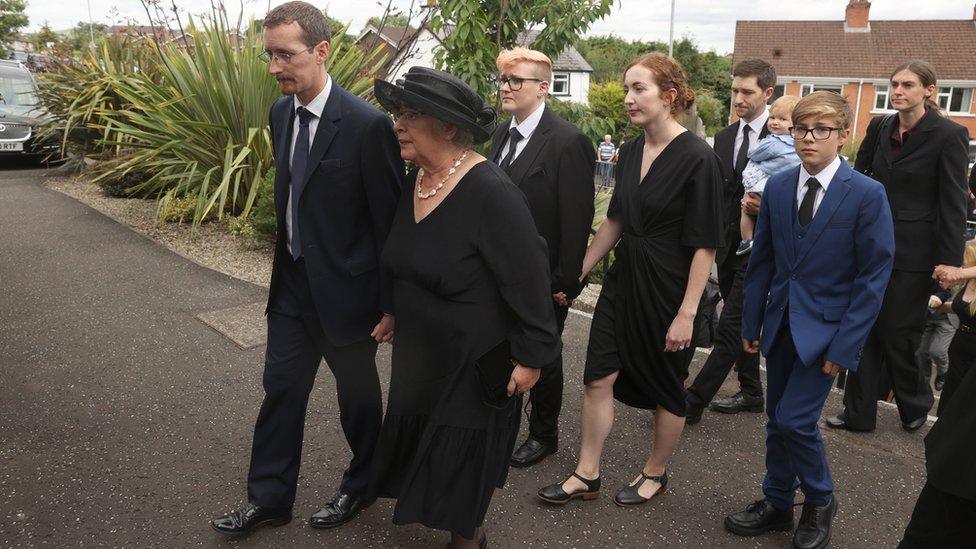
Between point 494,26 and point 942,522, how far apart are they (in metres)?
5.75

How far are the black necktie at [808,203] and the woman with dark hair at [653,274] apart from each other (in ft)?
1.07

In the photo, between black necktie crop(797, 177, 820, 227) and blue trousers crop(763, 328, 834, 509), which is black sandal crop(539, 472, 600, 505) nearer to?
blue trousers crop(763, 328, 834, 509)

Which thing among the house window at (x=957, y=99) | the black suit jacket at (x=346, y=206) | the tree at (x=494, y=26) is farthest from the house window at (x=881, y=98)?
the black suit jacket at (x=346, y=206)

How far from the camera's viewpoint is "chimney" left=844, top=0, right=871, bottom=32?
1716 inches

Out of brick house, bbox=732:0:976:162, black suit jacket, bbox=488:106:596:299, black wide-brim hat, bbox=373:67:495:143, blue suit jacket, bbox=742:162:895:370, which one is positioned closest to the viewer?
black wide-brim hat, bbox=373:67:495:143

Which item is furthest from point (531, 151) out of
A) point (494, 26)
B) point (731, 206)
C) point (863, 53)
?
point (863, 53)

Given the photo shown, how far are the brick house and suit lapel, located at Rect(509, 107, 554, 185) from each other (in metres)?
41.5

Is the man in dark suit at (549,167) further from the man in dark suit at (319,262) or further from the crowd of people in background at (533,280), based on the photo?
the man in dark suit at (319,262)

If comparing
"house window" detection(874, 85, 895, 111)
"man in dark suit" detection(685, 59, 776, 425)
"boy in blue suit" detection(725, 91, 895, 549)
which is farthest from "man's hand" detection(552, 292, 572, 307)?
"house window" detection(874, 85, 895, 111)

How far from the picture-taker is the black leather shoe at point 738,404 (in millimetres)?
4570

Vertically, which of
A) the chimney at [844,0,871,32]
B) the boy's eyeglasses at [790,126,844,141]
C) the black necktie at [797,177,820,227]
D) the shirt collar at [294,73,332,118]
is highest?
the chimney at [844,0,871,32]

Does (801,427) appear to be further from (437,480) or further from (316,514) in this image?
(316,514)

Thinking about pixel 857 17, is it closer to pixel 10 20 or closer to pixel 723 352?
pixel 10 20

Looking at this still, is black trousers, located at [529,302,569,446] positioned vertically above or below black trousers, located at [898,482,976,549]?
below
